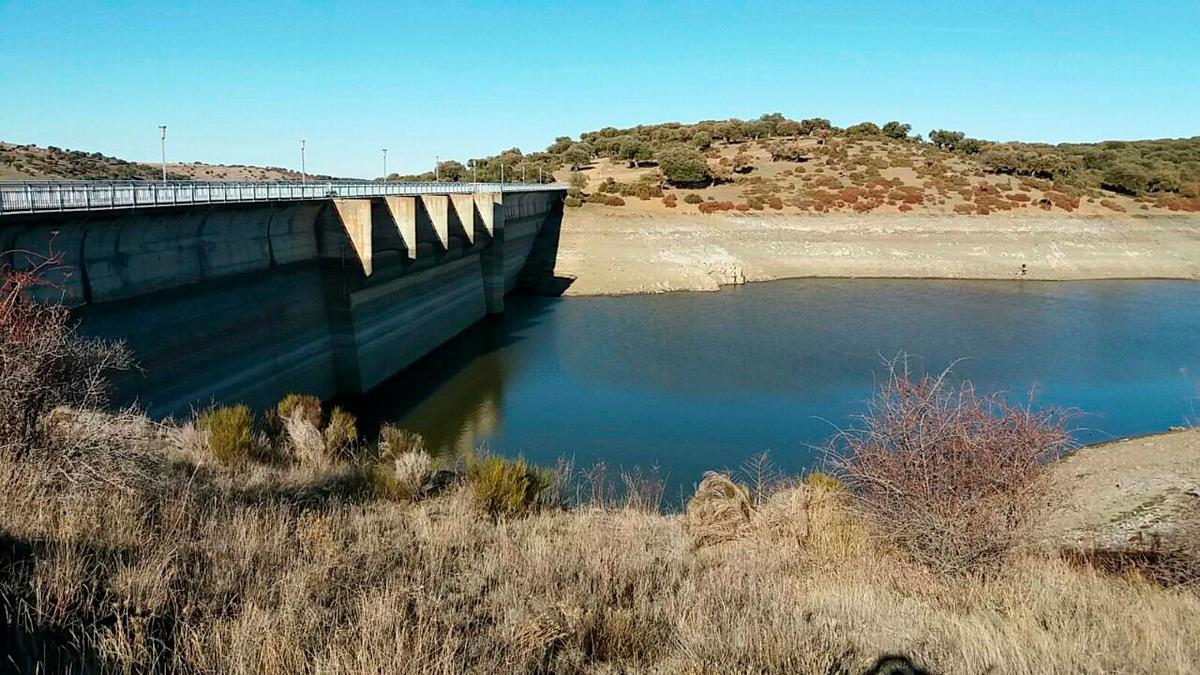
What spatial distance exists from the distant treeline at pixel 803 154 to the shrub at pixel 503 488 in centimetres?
5495

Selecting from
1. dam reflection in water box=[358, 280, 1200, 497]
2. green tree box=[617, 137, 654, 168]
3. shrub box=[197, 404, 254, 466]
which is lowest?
dam reflection in water box=[358, 280, 1200, 497]

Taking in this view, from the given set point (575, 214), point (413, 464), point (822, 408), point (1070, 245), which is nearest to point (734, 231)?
point (575, 214)

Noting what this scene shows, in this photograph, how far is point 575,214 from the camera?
159ft

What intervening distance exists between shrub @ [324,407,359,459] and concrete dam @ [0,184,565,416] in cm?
317

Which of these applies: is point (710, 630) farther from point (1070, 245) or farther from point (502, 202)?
point (1070, 245)

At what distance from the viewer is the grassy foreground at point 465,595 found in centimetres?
383

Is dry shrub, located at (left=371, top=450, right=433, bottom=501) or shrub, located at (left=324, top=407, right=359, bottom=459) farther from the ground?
dry shrub, located at (left=371, top=450, right=433, bottom=501)

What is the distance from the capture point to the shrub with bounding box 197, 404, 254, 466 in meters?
9.41

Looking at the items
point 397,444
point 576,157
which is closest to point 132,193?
point 397,444

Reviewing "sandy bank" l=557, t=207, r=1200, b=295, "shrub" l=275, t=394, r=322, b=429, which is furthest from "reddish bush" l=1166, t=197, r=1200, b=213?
"shrub" l=275, t=394, r=322, b=429

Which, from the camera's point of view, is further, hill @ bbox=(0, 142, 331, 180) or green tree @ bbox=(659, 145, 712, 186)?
green tree @ bbox=(659, 145, 712, 186)

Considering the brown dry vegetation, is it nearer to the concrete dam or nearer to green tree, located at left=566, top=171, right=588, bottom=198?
green tree, located at left=566, top=171, right=588, bottom=198

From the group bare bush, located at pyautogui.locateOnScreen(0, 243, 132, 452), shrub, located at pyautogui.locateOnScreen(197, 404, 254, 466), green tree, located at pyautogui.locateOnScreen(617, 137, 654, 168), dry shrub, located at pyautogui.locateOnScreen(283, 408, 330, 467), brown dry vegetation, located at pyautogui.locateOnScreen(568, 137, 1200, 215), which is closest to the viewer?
bare bush, located at pyautogui.locateOnScreen(0, 243, 132, 452)

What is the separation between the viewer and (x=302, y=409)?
14711mm
